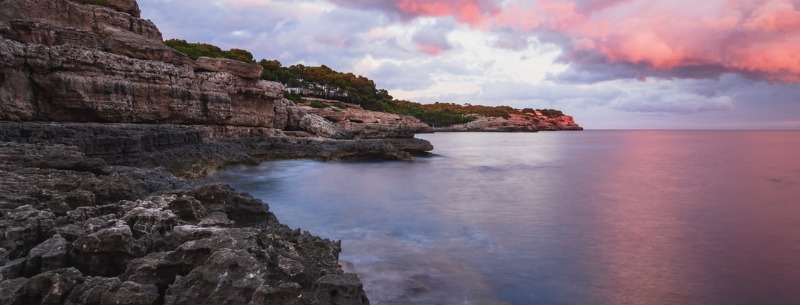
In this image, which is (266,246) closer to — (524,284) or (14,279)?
(14,279)

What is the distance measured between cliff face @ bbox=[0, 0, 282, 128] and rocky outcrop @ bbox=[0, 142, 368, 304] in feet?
38.5

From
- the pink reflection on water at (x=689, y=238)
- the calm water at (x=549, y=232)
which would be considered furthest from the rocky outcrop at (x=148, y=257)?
the pink reflection on water at (x=689, y=238)

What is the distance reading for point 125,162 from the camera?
12539 millimetres

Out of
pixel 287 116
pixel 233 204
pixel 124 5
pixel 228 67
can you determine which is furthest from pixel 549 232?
pixel 124 5

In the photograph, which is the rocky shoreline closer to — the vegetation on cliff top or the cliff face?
the cliff face

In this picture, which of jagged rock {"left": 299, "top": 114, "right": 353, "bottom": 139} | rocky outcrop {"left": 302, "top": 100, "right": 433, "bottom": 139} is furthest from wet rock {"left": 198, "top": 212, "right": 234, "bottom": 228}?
jagged rock {"left": 299, "top": 114, "right": 353, "bottom": 139}

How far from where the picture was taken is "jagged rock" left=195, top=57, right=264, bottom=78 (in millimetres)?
21453

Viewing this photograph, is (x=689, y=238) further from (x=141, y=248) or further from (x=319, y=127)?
(x=319, y=127)

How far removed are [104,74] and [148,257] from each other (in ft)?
51.6

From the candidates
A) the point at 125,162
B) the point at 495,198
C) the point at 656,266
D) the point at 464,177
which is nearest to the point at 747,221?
the point at 656,266

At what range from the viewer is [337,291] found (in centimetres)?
320

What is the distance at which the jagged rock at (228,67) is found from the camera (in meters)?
21.5

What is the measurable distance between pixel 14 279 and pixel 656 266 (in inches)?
334

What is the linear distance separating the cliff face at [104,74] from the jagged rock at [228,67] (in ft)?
0.16
